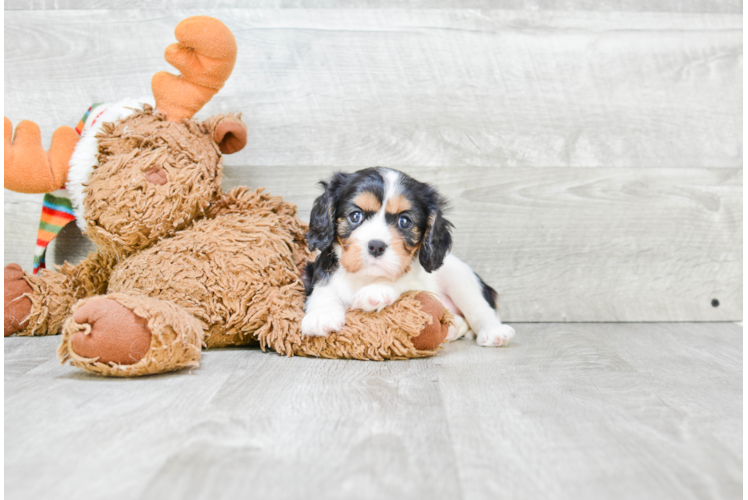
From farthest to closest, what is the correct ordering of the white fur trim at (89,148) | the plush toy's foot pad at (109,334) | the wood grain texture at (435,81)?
the wood grain texture at (435,81) → the white fur trim at (89,148) → the plush toy's foot pad at (109,334)

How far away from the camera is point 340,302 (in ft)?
6.36

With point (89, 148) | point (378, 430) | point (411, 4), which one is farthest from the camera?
point (411, 4)

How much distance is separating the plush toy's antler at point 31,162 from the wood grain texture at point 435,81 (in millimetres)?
522

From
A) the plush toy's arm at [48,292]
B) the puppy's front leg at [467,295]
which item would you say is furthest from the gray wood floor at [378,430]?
the puppy's front leg at [467,295]

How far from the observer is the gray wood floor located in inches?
40.2

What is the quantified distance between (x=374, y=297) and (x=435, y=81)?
42.7 inches

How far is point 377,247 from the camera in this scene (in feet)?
5.79

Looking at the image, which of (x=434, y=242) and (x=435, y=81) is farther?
(x=435, y=81)

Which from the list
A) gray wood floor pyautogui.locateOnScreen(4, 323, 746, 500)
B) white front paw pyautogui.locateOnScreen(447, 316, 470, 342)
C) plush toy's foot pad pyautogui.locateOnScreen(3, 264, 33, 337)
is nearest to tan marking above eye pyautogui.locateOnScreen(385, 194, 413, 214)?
gray wood floor pyautogui.locateOnScreen(4, 323, 746, 500)

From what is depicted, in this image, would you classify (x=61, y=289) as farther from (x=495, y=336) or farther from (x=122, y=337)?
(x=495, y=336)

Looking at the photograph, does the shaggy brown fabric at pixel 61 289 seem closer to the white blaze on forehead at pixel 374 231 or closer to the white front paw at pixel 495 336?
the white blaze on forehead at pixel 374 231

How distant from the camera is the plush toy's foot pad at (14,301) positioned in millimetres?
2068

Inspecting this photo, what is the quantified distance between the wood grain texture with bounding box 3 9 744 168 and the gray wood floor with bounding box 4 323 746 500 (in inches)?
39.3

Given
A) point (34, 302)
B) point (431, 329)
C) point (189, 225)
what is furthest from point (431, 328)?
point (34, 302)
